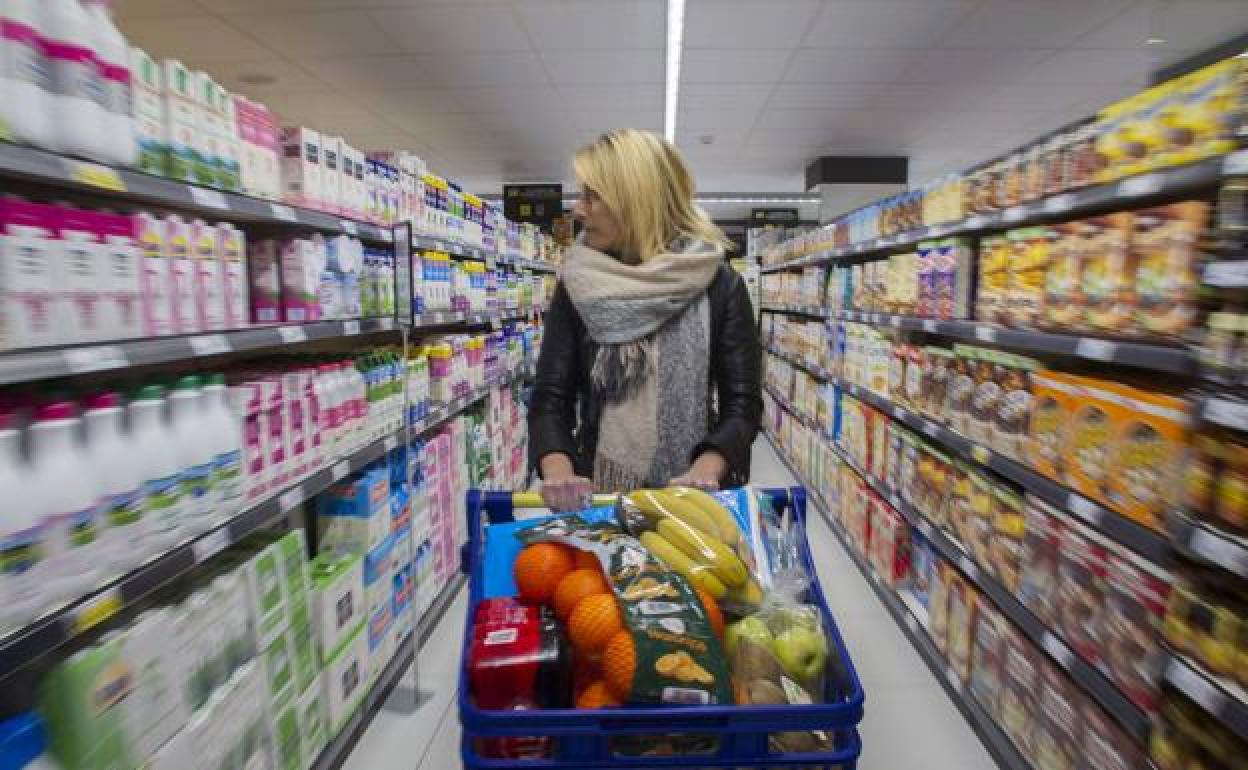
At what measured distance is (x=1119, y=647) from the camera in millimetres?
1721

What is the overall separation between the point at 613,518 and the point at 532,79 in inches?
240

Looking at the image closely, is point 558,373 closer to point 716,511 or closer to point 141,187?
point 716,511

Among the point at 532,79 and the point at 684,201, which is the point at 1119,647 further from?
the point at 532,79

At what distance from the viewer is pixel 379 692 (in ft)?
8.44

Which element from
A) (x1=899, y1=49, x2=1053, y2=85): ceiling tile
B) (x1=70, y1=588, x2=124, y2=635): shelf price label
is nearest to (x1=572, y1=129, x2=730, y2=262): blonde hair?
(x1=70, y1=588, x2=124, y2=635): shelf price label

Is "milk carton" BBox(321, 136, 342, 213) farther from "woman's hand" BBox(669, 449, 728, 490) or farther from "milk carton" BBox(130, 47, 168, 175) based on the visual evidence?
"woman's hand" BBox(669, 449, 728, 490)

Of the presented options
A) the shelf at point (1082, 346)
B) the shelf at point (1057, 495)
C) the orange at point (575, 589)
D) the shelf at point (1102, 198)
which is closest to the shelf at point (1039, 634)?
the shelf at point (1057, 495)

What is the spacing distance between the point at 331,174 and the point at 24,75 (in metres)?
1.21

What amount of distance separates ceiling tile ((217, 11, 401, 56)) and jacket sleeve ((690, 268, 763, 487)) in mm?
4487

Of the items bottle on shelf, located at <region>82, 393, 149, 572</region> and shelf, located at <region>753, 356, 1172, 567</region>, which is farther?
shelf, located at <region>753, 356, 1172, 567</region>

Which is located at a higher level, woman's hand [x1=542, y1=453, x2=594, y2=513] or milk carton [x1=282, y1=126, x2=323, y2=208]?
milk carton [x1=282, y1=126, x2=323, y2=208]

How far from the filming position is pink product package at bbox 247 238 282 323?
2.12 meters

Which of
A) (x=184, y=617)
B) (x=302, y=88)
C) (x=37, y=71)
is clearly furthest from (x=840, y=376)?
(x=302, y=88)

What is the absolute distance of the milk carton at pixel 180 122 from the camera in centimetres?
160
